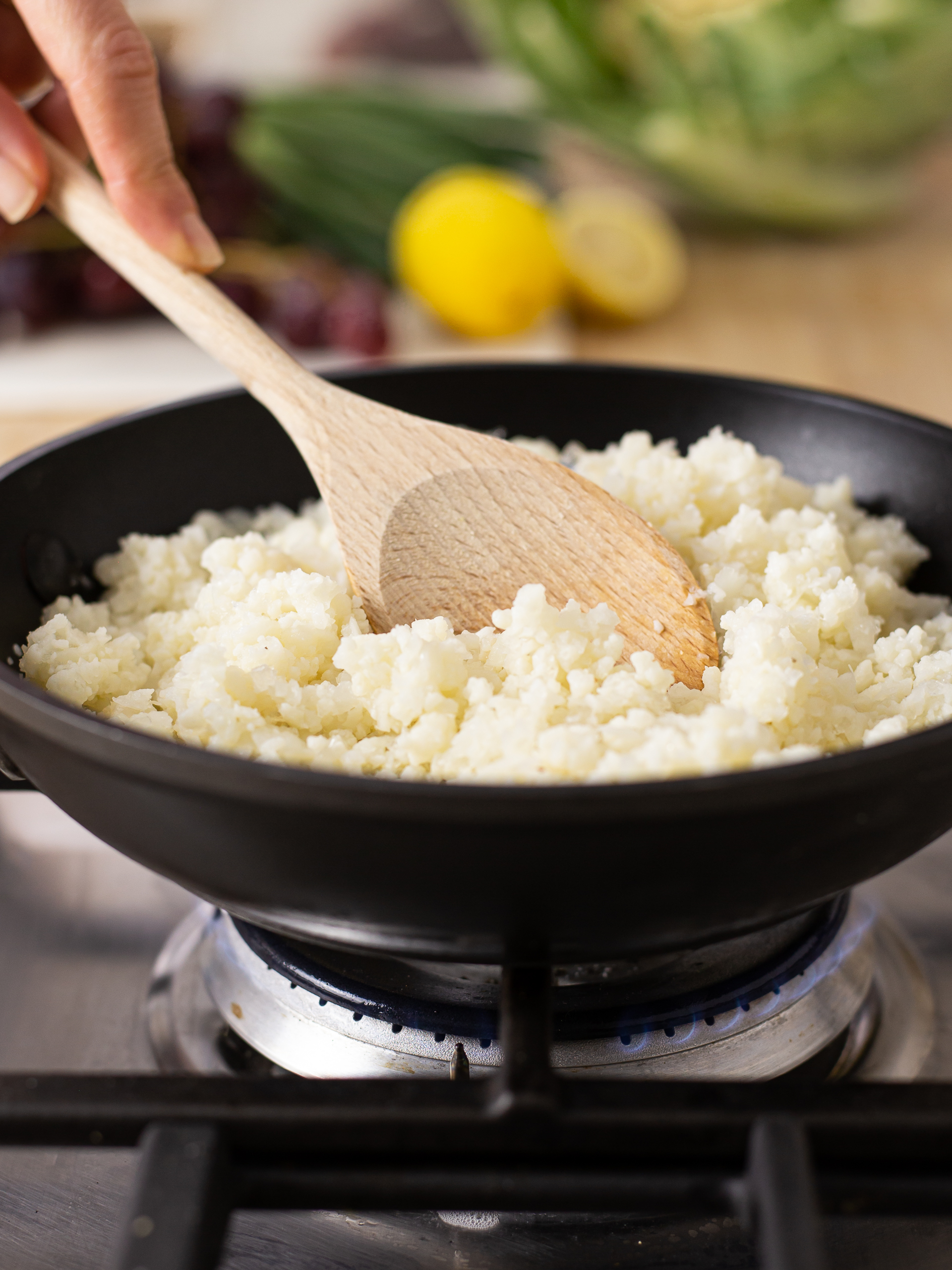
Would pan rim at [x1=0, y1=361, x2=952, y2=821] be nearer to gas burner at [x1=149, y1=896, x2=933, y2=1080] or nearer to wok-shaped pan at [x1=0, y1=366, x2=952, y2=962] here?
wok-shaped pan at [x1=0, y1=366, x2=952, y2=962]

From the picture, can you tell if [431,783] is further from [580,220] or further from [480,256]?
[580,220]

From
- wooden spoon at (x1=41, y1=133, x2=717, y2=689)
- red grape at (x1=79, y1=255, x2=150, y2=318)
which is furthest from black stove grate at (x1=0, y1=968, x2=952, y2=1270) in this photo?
red grape at (x1=79, y1=255, x2=150, y2=318)

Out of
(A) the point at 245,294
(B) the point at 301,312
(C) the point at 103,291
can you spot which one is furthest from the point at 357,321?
(C) the point at 103,291

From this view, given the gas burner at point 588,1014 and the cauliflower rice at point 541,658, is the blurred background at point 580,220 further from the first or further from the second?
the gas burner at point 588,1014

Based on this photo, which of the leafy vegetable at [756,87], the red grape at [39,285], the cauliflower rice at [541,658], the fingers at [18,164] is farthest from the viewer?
the leafy vegetable at [756,87]

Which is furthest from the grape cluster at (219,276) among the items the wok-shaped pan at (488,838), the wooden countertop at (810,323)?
the wok-shaped pan at (488,838)
